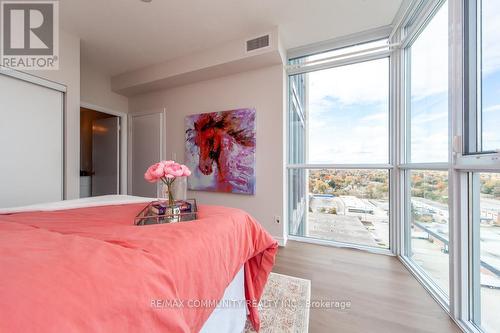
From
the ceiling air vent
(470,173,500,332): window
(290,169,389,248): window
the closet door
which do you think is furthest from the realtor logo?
(470,173,500,332): window

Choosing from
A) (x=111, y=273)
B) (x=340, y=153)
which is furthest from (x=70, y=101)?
(x=340, y=153)

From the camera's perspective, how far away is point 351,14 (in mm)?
2135

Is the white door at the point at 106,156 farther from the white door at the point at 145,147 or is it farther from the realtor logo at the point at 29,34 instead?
the realtor logo at the point at 29,34

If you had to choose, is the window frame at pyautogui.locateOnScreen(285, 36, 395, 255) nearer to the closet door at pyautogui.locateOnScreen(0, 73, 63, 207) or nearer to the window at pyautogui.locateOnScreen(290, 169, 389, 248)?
the window at pyautogui.locateOnScreen(290, 169, 389, 248)

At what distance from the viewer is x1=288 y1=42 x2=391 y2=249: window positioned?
245cm

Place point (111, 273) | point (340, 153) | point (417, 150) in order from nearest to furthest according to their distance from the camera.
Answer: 1. point (111, 273)
2. point (417, 150)
3. point (340, 153)

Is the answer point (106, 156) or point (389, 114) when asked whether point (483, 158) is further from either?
point (106, 156)

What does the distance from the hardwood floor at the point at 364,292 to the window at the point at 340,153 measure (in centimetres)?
39

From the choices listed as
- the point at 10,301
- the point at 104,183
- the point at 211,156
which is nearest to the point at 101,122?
the point at 104,183

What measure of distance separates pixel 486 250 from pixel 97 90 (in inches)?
189

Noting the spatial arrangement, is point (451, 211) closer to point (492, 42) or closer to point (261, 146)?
point (492, 42)

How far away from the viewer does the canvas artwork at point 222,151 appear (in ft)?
8.95

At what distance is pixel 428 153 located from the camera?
1772 millimetres

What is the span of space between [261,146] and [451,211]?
6.34ft
